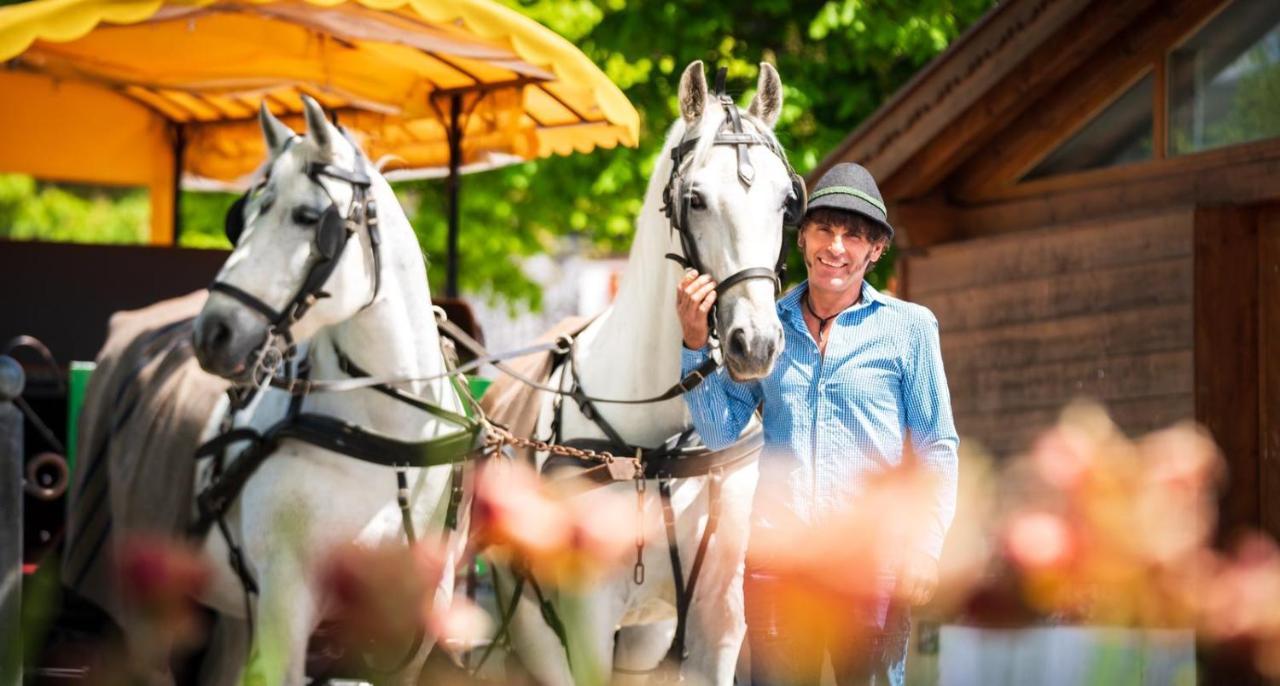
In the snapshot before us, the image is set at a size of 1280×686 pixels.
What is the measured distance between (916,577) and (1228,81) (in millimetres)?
4806

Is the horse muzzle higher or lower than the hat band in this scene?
lower

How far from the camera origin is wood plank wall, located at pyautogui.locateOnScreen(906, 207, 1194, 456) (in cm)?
768

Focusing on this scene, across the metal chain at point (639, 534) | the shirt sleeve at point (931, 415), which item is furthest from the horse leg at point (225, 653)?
the shirt sleeve at point (931, 415)

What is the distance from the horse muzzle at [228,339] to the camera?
13.8 ft

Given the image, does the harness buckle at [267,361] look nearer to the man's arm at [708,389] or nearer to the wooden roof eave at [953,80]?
the man's arm at [708,389]

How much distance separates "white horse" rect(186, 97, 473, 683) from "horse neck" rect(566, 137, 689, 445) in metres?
0.50

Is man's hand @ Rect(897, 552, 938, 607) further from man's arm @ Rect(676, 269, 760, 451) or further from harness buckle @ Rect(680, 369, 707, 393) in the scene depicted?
harness buckle @ Rect(680, 369, 707, 393)

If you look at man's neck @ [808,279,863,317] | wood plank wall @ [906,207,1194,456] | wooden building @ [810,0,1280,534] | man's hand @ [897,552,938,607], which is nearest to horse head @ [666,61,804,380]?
man's neck @ [808,279,863,317]

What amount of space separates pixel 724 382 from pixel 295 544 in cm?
134

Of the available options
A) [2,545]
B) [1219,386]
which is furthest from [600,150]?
[2,545]

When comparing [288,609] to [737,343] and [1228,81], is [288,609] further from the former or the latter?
[1228,81]

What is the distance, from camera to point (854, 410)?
3.74 meters

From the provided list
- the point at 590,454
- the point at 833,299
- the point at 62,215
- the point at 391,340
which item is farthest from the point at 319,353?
the point at 62,215

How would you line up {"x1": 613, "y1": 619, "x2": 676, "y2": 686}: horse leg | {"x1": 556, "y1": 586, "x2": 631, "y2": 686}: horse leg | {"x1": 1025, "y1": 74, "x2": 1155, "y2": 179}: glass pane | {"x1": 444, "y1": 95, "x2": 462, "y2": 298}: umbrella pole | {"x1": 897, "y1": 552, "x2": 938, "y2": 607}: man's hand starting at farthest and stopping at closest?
{"x1": 1025, "y1": 74, "x2": 1155, "y2": 179}: glass pane, {"x1": 444, "y1": 95, "x2": 462, "y2": 298}: umbrella pole, {"x1": 613, "y1": 619, "x2": 676, "y2": 686}: horse leg, {"x1": 556, "y1": 586, "x2": 631, "y2": 686}: horse leg, {"x1": 897, "y1": 552, "x2": 938, "y2": 607}: man's hand
